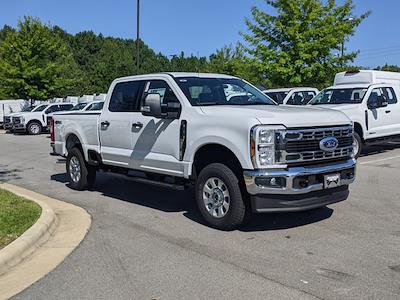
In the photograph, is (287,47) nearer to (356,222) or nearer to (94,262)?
(356,222)

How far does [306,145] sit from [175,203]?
2924mm

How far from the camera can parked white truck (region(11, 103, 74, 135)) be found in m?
Answer: 28.0

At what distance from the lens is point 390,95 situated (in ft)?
47.7

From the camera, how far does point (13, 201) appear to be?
7.79 metres

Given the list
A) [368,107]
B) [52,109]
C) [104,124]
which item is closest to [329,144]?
[104,124]

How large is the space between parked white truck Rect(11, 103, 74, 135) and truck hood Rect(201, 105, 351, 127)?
23.1m

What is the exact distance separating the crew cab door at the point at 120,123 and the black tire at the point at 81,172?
82cm

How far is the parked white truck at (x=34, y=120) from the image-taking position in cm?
2800

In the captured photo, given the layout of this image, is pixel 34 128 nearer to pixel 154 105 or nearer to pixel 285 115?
pixel 154 105

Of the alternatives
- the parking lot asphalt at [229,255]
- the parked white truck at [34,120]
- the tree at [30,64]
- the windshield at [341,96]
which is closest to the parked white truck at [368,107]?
the windshield at [341,96]

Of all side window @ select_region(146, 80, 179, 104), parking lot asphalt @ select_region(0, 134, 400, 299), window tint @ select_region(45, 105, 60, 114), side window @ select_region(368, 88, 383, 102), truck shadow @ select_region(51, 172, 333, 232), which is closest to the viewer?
parking lot asphalt @ select_region(0, 134, 400, 299)

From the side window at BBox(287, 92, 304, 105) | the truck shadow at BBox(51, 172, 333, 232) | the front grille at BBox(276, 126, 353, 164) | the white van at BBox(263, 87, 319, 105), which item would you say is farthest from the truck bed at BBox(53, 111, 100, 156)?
the side window at BBox(287, 92, 304, 105)

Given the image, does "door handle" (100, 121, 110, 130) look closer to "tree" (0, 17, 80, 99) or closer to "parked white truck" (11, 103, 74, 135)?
"parked white truck" (11, 103, 74, 135)

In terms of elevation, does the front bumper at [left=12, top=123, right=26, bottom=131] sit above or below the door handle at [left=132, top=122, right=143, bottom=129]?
below
